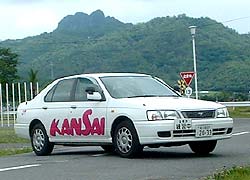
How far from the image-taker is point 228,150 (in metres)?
15.3

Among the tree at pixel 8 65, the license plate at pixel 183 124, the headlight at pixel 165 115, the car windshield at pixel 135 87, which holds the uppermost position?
the tree at pixel 8 65

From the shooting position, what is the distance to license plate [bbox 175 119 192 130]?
13.2 metres

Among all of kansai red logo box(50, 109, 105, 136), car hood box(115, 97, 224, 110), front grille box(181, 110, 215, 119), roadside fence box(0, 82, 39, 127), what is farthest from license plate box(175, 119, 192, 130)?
roadside fence box(0, 82, 39, 127)

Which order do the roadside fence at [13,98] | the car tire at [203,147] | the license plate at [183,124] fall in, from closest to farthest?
1. the license plate at [183,124]
2. the car tire at [203,147]
3. the roadside fence at [13,98]

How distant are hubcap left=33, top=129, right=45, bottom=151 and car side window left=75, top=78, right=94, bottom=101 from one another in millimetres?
1283

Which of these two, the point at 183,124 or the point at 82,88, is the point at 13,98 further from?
the point at 183,124

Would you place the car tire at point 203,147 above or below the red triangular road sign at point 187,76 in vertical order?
below

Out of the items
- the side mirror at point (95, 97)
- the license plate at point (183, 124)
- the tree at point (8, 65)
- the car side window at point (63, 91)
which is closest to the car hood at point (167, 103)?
the license plate at point (183, 124)

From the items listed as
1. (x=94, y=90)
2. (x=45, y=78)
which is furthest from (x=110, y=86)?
(x=45, y=78)

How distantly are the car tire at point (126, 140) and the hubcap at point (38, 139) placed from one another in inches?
91.3

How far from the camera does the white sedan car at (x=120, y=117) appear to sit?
13297mm

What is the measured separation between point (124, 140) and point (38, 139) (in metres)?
2.76

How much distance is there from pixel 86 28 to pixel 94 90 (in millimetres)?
91620

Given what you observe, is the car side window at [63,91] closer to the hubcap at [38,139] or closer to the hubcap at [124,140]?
the hubcap at [38,139]
